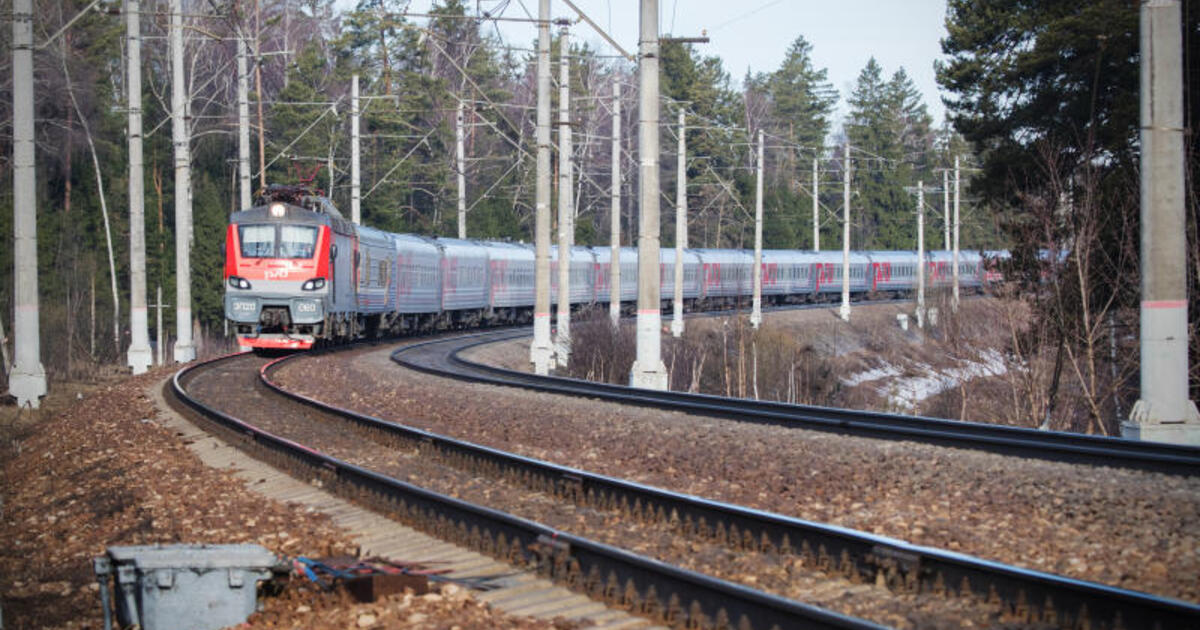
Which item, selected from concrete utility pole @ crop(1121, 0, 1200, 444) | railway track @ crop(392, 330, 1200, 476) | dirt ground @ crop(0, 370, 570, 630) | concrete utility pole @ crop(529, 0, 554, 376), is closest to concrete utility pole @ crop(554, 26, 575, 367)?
concrete utility pole @ crop(529, 0, 554, 376)

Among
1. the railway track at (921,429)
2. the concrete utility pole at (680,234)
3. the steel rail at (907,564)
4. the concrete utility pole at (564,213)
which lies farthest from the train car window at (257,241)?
the steel rail at (907,564)

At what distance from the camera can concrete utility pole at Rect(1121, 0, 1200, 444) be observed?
13.9m

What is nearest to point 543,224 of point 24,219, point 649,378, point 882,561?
point 649,378

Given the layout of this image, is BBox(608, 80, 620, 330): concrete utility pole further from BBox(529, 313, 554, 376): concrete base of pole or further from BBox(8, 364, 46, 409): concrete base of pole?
BBox(8, 364, 46, 409): concrete base of pole

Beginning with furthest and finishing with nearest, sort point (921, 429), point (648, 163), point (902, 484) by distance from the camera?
1. point (648, 163)
2. point (921, 429)
3. point (902, 484)

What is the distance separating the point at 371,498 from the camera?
10695 mm

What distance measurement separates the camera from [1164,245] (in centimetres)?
1398

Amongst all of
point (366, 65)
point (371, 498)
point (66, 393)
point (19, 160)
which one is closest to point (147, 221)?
point (366, 65)

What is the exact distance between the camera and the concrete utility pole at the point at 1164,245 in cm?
1392

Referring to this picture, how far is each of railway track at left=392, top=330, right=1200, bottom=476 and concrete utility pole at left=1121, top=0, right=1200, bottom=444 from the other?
1.42m

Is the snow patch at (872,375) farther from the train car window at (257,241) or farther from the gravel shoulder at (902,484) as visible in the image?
the gravel shoulder at (902,484)

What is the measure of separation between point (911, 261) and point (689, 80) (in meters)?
18.6

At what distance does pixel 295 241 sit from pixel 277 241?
1.33 feet

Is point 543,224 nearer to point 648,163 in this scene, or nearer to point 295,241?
point 295,241
